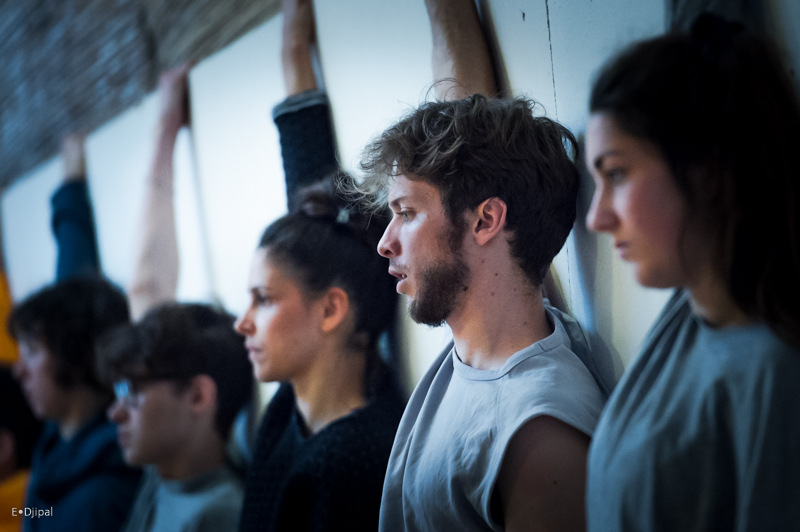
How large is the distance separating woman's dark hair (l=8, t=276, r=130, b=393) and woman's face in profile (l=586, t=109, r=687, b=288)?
62.4 inches

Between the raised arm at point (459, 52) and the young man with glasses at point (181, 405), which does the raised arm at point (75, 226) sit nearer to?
the young man with glasses at point (181, 405)

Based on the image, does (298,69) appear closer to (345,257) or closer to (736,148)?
(345,257)

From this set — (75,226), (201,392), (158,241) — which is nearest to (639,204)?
(201,392)

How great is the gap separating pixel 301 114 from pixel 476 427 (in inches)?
30.1

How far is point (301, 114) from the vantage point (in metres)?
1.30

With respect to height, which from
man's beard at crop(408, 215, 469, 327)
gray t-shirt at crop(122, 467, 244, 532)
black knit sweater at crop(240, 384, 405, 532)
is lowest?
gray t-shirt at crop(122, 467, 244, 532)

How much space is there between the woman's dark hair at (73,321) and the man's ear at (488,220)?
1.37 meters

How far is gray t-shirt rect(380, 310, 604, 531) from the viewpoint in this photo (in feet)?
2.52

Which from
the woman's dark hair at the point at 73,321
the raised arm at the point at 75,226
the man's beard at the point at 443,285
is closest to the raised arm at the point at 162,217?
the woman's dark hair at the point at 73,321

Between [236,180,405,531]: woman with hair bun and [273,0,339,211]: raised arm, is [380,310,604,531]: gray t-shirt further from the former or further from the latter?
[273,0,339,211]: raised arm

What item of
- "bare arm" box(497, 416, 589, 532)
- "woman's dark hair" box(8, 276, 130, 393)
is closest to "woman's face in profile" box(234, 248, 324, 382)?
"bare arm" box(497, 416, 589, 532)

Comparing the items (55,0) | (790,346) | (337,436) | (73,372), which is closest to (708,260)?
(790,346)

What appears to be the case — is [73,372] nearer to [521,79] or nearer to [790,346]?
[521,79]

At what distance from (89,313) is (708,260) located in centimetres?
175
